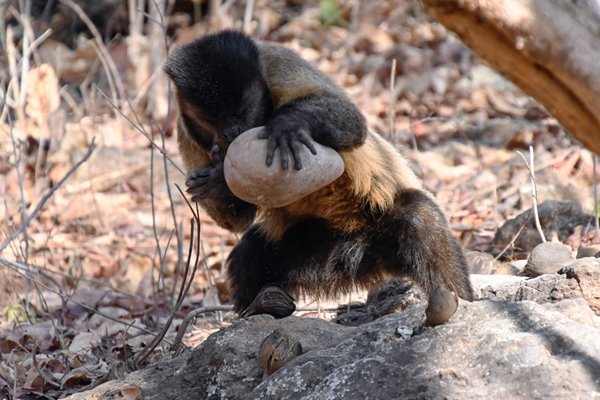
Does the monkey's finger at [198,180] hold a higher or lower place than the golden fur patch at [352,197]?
higher

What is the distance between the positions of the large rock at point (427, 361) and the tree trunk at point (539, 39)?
71 centimetres

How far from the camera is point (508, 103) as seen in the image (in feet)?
30.8

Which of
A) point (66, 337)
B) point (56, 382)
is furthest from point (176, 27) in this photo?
point (56, 382)

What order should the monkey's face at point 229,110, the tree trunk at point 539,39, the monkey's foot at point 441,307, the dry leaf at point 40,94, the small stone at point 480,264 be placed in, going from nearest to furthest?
the monkey's foot at point 441,307 < the tree trunk at point 539,39 < the monkey's face at point 229,110 < the small stone at point 480,264 < the dry leaf at point 40,94

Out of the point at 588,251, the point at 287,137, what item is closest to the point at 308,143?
the point at 287,137

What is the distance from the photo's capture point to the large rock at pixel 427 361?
2.46 meters

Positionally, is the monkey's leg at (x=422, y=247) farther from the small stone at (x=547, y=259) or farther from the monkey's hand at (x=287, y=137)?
the monkey's hand at (x=287, y=137)

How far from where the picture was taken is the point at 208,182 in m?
4.07

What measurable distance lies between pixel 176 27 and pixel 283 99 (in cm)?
722

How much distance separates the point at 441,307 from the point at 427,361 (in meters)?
0.18

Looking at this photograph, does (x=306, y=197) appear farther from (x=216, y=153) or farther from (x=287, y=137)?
(x=287, y=137)

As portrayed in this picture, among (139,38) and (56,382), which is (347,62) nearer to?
(139,38)

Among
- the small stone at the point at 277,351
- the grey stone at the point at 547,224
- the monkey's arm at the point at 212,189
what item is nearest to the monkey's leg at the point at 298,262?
the monkey's arm at the point at 212,189

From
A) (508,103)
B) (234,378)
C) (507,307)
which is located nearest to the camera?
(507,307)
